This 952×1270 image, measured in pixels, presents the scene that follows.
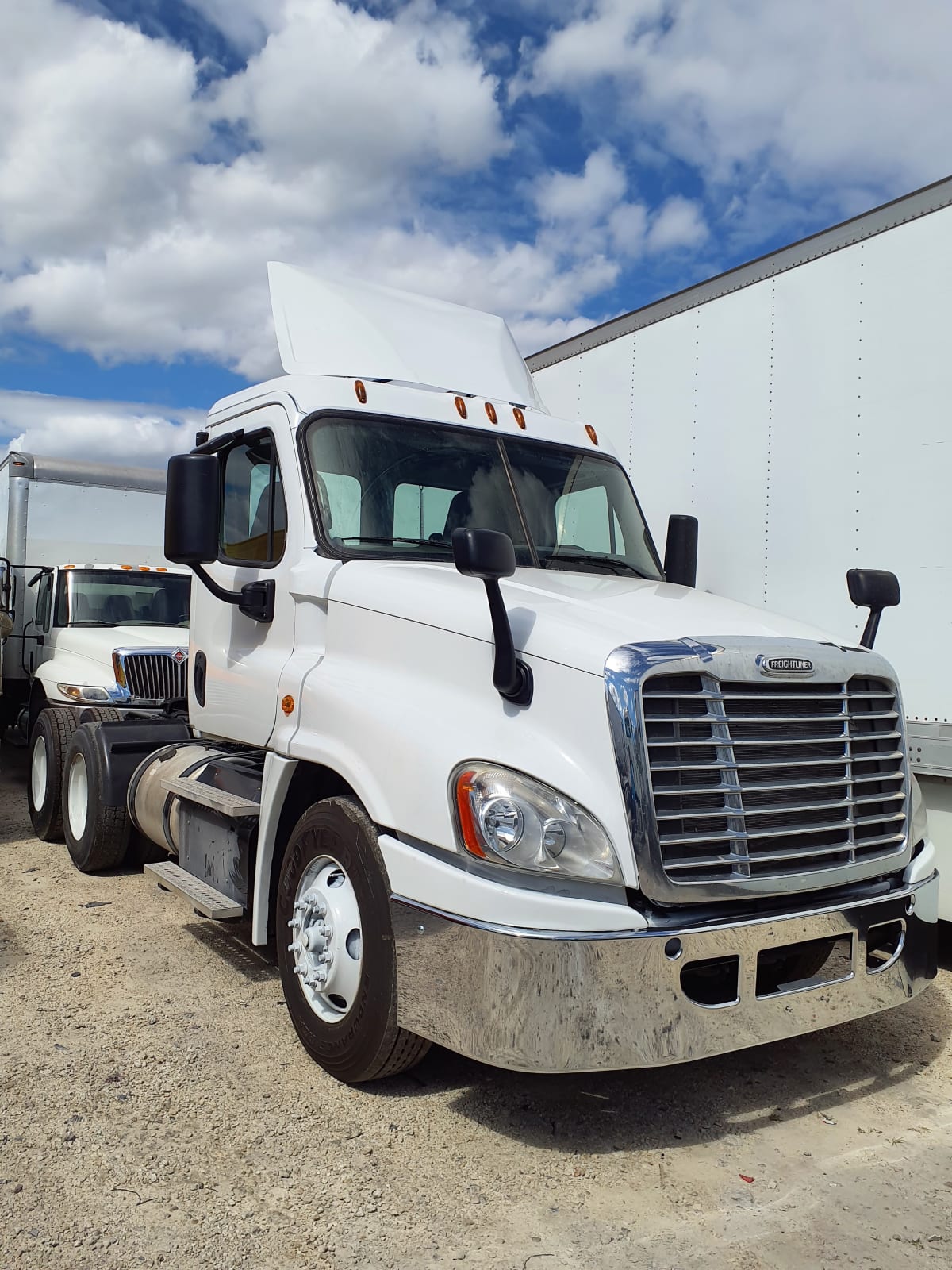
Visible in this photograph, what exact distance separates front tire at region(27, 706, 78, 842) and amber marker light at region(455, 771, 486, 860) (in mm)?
5053

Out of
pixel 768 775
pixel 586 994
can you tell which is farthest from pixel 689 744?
pixel 586 994

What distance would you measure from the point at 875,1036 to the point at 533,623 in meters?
2.48

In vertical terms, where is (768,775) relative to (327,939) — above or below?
above

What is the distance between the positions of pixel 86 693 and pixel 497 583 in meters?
6.13

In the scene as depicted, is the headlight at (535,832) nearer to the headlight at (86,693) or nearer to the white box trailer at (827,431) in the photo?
the white box trailer at (827,431)

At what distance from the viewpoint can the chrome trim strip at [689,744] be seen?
3109 millimetres

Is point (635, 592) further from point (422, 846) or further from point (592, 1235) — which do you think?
point (592, 1235)

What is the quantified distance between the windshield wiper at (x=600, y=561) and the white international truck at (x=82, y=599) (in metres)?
4.61

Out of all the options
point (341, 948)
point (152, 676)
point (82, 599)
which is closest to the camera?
point (341, 948)

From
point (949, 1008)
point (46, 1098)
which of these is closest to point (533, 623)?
point (46, 1098)

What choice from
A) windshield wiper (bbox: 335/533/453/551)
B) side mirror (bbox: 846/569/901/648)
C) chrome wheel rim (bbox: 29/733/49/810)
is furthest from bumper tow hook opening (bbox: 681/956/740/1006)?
chrome wheel rim (bbox: 29/733/49/810)

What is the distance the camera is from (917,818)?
396cm

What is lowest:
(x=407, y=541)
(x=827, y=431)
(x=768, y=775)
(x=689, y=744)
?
(x=768, y=775)

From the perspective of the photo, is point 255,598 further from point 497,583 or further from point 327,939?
point 497,583
